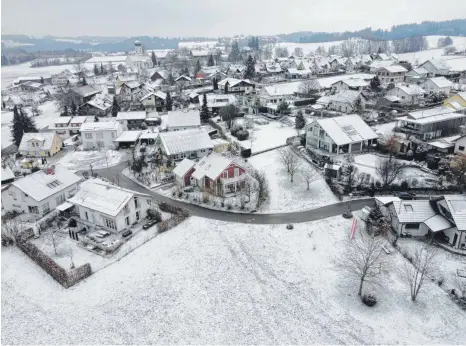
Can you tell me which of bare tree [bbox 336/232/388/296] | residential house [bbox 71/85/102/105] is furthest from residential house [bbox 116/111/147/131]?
bare tree [bbox 336/232/388/296]

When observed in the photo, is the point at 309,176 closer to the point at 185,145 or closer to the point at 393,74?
the point at 185,145

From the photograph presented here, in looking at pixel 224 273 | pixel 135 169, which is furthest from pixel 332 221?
pixel 135 169

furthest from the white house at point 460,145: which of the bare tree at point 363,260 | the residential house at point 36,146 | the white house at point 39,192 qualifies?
the residential house at point 36,146

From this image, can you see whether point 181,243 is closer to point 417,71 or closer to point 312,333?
point 312,333

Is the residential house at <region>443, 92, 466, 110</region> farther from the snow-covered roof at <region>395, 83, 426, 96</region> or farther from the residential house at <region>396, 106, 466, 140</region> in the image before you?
the snow-covered roof at <region>395, 83, 426, 96</region>

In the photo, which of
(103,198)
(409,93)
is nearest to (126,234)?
(103,198)

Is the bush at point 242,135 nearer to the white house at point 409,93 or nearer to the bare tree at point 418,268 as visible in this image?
the bare tree at point 418,268

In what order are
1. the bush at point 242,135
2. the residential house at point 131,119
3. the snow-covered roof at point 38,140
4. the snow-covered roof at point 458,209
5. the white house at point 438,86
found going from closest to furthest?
the snow-covered roof at point 458,209
the bush at point 242,135
the snow-covered roof at point 38,140
the residential house at point 131,119
the white house at point 438,86
